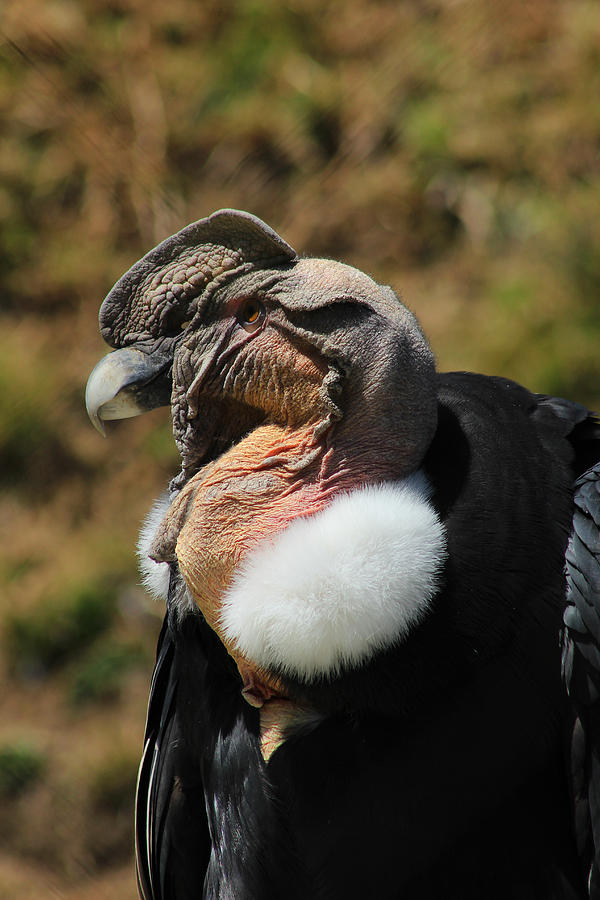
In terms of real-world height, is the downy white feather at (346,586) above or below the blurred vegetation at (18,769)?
above

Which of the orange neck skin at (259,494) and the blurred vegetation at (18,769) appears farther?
the blurred vegetation at (18,769)

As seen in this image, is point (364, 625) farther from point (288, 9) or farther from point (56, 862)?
point (288, 9)

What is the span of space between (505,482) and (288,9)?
4760 millimetres

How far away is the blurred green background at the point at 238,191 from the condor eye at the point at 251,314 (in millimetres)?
2899

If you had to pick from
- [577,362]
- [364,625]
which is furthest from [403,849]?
[577,362]

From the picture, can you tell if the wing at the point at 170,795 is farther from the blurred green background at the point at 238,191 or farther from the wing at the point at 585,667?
the blurred green background at the point at 238,191

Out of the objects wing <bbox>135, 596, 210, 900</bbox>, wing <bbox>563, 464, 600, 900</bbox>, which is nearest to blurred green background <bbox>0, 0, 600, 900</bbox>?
wing <bbox>135, 596, 210, 900</bbox>

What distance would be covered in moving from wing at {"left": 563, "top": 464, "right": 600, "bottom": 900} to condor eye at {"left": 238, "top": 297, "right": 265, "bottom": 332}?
0.85 metres

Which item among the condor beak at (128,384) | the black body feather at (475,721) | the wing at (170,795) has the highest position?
the condor beak at (128,384)

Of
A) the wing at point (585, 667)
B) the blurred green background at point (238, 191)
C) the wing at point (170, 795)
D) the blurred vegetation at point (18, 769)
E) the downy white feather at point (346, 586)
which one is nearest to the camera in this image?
the downy white feather at point (346, 586)

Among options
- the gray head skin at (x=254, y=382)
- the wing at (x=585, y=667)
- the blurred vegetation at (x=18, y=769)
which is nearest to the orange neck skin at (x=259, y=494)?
the gray head skin at (x=254, y=382)

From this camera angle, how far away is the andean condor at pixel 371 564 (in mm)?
2479

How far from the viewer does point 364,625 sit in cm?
242

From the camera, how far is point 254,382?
2617mm
